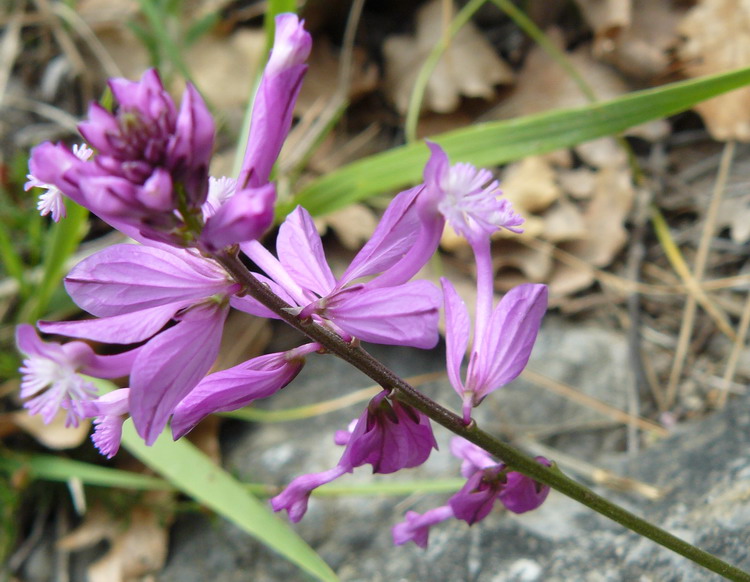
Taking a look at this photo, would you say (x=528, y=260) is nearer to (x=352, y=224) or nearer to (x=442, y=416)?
(x=352, y=224)

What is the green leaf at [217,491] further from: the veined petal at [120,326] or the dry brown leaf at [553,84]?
the dry brown leaf at [553,84]

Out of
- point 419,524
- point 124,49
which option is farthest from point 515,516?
point 124,49

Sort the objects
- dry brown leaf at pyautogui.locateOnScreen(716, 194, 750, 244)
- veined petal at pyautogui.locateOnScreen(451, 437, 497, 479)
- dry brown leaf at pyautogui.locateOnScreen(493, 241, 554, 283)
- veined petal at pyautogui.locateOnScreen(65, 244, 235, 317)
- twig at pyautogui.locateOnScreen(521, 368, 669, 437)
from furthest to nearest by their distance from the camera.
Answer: dry brown leaf at pyautogui.locateOnScreen(493, 241, 554, 283)
dry brown leaf at pyautogui.locateOnScreen(716, 194, 750, 244)
twig at pyautogui.locateOnScreen(521, 368, 669, 437)
veined petal at pyautogui.locateOnScreen(451, 437, 497, 479)
veined petal at pyautogui.locateOnScreen(65, 244, 235, 317)

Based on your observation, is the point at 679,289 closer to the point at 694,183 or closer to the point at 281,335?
the point at 694,183

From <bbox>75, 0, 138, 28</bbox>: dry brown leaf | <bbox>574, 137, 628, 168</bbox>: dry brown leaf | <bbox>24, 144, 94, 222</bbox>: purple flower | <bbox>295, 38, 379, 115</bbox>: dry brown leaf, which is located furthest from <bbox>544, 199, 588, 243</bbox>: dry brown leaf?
<bbox>75, 0, 138, 28</bbox>: dry brown leaf

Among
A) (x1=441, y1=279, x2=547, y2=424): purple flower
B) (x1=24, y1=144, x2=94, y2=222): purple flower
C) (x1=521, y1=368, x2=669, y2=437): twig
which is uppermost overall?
(x1=24, y1=144, x2=94, y2=222): purple flower

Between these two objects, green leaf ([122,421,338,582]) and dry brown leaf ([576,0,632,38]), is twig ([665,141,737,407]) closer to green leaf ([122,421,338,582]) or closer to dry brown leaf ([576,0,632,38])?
dry brown leaf ([576,0,632,38])
